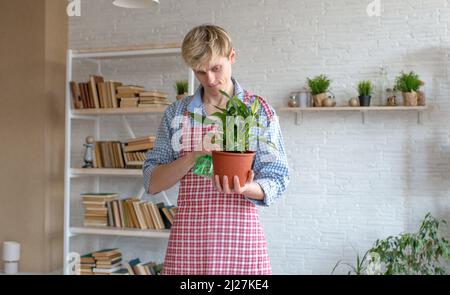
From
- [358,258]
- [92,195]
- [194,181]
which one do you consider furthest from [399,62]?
[194,181]

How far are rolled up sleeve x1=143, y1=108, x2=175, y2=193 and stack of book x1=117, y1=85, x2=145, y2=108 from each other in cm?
285

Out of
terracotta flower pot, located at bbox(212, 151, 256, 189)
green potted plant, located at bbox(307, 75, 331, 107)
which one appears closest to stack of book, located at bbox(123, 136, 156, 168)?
green potted plant, located at bbox(307, 75, 331, 107)

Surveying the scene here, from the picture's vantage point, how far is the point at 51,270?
496 cm

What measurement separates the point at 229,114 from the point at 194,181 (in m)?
0.26

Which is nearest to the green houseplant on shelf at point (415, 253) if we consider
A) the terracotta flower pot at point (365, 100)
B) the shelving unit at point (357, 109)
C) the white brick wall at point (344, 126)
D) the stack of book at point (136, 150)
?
the white brick wall at point (344, 126)

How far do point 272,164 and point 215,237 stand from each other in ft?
0.72

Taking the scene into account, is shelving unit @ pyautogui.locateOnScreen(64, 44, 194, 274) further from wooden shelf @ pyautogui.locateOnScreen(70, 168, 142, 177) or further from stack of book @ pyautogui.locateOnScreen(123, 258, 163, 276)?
stack of book @ pyautogui.locateOnScreen(123, 258, 163, 276)

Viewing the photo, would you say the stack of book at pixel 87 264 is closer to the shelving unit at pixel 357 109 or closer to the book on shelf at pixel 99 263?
the book on shelf at pixel 99 263

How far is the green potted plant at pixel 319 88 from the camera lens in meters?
4.24

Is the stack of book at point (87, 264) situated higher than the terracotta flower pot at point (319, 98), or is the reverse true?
the terracotta flower pot at point (319, 98)

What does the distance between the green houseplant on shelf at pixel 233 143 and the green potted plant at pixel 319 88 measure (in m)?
3.02

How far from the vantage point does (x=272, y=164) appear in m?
1.37

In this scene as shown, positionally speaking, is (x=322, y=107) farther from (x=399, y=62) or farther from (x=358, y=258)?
(x=358, y=258)

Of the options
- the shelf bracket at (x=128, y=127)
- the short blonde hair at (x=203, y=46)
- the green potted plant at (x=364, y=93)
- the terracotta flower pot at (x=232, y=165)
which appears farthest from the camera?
the shelf bracket at (x=128, y=127)
